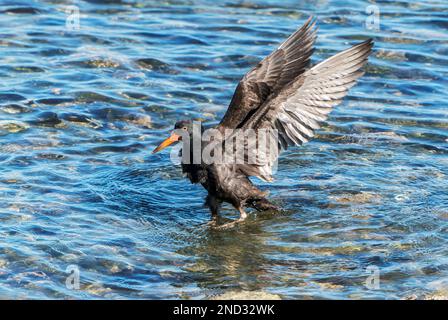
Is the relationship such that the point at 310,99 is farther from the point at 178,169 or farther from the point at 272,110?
the point at 178,169

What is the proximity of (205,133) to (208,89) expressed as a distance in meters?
3.29

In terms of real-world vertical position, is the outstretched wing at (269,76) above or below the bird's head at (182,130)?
above

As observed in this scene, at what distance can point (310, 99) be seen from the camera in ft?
30.2

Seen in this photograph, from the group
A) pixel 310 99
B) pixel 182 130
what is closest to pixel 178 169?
pixel 182 130

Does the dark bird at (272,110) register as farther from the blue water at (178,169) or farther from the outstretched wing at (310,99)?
the blue water at (178,169)

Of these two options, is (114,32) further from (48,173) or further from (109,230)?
(109,230)

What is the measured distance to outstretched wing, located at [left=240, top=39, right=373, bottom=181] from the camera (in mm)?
9086

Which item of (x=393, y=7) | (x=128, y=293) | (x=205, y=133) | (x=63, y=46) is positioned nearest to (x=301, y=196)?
(x=205, y=133)

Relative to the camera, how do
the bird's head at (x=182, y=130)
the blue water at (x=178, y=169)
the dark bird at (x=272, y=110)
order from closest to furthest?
the blue water at (x=178, y=169), the dark bird at (x=272, y=110), the bird's head at (x=182, y=130)

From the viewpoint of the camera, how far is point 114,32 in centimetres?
1430

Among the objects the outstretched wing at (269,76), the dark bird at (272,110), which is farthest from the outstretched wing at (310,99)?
the outstretched wing at (269,76)

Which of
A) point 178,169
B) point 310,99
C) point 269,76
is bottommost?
point 178,169

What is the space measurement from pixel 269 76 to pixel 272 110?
490 mm

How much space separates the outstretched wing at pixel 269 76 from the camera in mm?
9156
